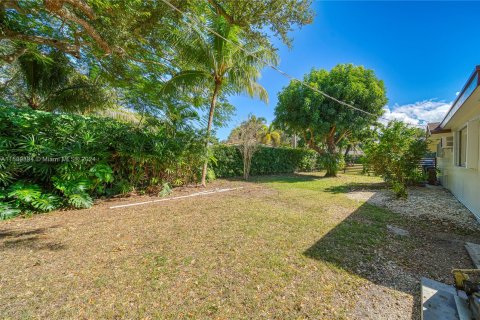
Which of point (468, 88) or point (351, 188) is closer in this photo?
A: point (468, 88)

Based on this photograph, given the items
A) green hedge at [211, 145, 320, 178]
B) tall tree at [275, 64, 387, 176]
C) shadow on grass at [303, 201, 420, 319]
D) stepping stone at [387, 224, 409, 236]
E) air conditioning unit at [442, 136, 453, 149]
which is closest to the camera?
shadow on grass at [303, 201, 420, 319]

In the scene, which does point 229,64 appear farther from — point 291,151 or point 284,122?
point 291,151

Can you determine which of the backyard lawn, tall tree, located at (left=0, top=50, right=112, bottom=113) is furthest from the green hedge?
tall tree, located at (left=0, top=50, right=112, bottom=113)

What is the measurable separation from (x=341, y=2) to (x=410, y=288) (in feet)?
28.5

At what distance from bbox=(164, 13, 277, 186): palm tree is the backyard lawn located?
4924 mm

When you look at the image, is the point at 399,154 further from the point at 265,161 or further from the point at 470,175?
the point at 265,161

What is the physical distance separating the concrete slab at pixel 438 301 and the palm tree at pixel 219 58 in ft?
23.6

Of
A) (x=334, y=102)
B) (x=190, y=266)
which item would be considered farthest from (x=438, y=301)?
(x=334, y=102)

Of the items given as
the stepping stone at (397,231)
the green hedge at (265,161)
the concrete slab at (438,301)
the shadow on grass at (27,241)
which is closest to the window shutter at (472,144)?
the stepping stone at (397,231)

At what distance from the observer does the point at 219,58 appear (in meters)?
7.53

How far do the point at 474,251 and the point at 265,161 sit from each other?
1145cm

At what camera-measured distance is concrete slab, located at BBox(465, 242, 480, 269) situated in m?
2.89

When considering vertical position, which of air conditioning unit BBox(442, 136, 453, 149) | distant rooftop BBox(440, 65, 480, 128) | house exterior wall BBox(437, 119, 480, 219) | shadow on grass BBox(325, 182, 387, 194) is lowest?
shadow on grass BBox(325, 182, 387, 194)

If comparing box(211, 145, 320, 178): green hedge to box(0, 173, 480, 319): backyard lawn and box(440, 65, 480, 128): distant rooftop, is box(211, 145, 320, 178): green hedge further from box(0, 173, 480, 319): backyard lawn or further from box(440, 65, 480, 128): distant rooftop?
box(440, 65, 480, 128): distant rooftop
